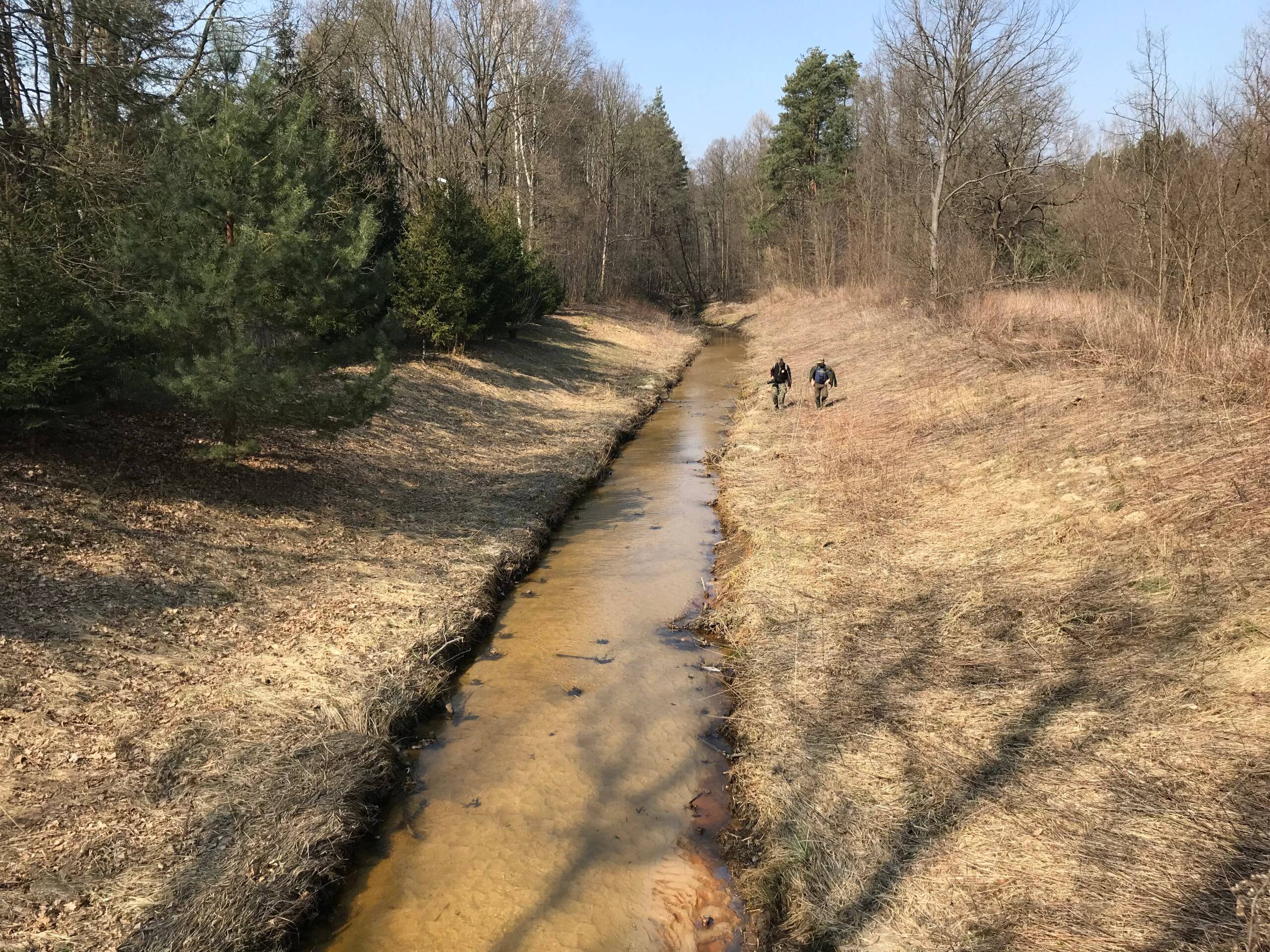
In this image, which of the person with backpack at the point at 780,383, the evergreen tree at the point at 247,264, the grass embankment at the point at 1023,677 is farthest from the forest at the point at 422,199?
the person with backpack at the point at 780,383

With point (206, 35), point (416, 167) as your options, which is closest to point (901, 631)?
point (206, 35)

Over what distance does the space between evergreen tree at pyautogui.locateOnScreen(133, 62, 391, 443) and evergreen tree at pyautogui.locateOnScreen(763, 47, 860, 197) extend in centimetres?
3968

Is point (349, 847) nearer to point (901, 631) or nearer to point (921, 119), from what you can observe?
point (901, 631)

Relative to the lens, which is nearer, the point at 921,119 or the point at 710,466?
the point at 710,466

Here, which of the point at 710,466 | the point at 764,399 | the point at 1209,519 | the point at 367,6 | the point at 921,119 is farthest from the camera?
the point at 921,119

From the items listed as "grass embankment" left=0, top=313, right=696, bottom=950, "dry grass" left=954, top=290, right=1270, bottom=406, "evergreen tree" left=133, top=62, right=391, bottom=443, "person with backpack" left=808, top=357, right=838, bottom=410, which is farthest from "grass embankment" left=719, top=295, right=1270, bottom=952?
"evergreen tree" left=133, top=62, right=391, bottom=443

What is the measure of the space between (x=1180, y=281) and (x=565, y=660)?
12.2 m

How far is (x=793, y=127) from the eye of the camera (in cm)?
4578

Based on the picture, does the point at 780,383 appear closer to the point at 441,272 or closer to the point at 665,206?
the point at 441,272

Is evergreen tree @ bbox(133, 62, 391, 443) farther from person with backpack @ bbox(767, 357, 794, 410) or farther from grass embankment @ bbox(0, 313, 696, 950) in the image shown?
person with backpack @ bbox(767, 357, 794, 410)

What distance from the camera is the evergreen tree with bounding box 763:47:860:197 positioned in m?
44.6

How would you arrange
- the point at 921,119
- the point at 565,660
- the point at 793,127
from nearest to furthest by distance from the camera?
the point at 565,660 < the point at 921,119 < the point at 793,127

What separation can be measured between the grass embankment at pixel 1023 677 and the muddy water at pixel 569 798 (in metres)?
0.45

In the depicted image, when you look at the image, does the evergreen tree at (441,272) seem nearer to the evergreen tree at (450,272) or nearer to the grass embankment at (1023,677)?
the evergreen tree at (450,272)
